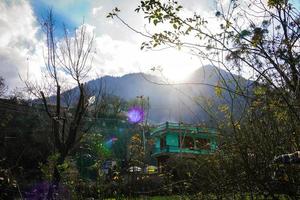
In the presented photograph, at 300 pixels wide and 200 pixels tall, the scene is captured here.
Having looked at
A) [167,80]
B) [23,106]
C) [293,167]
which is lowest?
[293,167]

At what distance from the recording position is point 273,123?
3859 mm

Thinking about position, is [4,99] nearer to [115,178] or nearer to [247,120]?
[115,178]

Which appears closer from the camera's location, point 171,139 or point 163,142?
point 171,139

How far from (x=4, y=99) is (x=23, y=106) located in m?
1.78

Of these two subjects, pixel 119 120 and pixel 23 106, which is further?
pixel 119 120

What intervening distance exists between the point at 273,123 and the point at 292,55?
82cm

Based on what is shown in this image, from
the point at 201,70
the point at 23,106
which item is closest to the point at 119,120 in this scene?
the point at 23,106

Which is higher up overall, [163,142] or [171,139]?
[171,139]

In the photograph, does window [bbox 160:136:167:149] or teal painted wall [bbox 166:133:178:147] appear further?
window [bbox 160:136:167:149]

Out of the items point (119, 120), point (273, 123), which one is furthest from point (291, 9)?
point (119, 120)

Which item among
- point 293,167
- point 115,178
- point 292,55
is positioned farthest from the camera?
point 115,178

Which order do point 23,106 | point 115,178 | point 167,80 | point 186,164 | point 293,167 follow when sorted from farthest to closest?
point 23,106 < point 115,178 < point 186,164 < point 167,80 < point 293,167

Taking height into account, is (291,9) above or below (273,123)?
above

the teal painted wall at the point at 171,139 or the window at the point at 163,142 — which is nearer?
the teal painted wall at the point at 171,139
